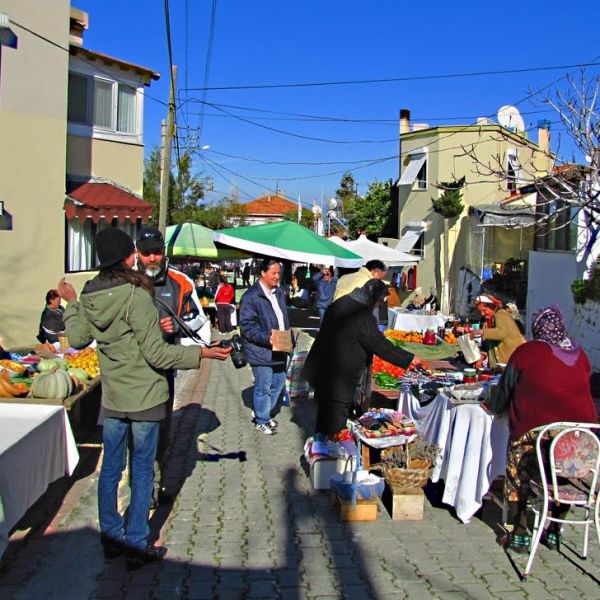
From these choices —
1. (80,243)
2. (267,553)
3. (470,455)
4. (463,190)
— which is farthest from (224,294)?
(463,190)

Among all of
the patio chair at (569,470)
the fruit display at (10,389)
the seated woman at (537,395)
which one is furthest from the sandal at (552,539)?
the fruit display at (10,389)

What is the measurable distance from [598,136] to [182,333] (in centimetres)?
820

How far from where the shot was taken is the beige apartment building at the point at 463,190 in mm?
26406

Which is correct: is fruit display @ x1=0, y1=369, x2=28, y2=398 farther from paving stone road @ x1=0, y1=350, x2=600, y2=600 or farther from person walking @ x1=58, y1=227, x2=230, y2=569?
person walking @ x1=58, y1=227, x2=230, y2=569

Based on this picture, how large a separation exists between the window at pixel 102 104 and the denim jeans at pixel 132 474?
1340 cm

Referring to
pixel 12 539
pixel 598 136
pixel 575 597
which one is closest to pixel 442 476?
pixel 575 597

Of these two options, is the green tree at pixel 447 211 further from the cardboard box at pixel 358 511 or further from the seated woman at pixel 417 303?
the cardboard box at pixel 358 511

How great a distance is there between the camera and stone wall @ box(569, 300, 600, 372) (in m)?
12.4

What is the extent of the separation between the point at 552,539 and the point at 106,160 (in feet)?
47.4

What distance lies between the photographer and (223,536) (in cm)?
491

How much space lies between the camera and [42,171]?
13844 mm

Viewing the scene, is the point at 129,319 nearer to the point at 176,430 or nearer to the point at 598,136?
the point at 176,430

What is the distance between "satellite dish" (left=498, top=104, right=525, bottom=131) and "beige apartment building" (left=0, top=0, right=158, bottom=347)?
18.6m

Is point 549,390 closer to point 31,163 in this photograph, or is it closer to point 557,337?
point 557,337
